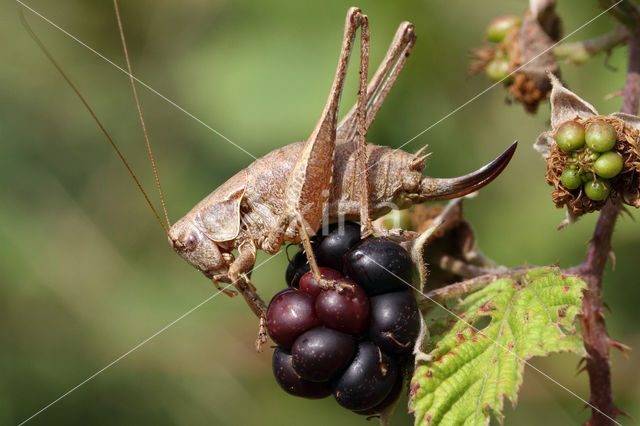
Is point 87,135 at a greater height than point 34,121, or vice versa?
point 34,121

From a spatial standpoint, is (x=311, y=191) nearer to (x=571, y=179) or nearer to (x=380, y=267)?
(x=380, y=267)

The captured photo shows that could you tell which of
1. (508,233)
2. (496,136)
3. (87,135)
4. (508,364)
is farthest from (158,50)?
(508,364)

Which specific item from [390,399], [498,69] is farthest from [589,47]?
[390,399]

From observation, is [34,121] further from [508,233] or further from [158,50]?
[508,233]

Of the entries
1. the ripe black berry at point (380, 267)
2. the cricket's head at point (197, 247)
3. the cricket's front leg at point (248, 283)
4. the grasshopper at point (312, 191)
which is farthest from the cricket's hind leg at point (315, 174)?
the ripe black berry at point (380, 267)

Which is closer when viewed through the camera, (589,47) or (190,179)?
(589,47)

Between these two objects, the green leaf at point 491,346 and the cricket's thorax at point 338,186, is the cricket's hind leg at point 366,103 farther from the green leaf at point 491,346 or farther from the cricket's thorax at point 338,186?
the green leaf at point 491,346
